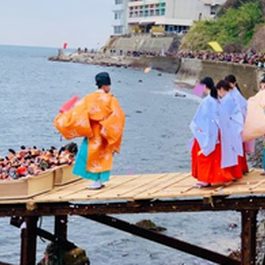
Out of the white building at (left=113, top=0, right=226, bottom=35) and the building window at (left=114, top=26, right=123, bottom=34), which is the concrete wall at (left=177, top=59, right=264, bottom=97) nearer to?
the white building at (left=113, top=0, right=226, bottom=35)

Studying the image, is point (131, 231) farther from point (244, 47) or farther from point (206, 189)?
point (244, 47)

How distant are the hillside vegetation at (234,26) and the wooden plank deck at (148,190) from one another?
6735 centimetres

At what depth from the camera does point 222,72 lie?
56.8m

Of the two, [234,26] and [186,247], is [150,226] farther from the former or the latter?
[234,26]

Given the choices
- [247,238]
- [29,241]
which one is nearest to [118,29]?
[29,241]

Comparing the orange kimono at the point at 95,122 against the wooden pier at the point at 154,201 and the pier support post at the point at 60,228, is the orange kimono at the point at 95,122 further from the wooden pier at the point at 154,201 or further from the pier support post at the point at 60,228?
the pier support post at the point at 60,228

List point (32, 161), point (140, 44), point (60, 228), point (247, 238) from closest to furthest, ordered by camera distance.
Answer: point (247, 238)
point (32, 161)
point (60, 228)
point (140, 44)

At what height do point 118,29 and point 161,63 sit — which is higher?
point 118,29

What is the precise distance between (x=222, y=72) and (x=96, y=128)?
47.3 metres

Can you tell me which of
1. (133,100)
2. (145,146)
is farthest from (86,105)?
(133,100)

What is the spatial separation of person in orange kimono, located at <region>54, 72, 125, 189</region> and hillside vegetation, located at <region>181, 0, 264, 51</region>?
223 feet

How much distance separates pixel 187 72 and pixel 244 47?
675 centimetres

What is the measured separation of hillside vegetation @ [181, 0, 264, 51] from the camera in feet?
264

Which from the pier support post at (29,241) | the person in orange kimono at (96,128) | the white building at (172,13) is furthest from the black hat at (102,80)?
the white building at (172,13)
